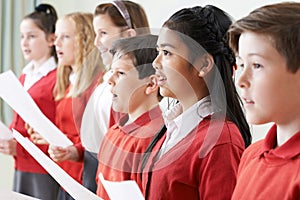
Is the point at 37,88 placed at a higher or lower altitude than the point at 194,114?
lower

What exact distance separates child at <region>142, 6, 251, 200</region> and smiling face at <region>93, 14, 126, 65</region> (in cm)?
51

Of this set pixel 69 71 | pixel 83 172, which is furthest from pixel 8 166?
pixel 83 172

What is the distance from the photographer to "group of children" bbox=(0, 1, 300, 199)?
3.14ft

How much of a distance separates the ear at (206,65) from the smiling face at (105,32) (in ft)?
1.74

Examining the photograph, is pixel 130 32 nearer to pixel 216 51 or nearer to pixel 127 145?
pixel 127 145

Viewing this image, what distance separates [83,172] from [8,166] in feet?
4.54

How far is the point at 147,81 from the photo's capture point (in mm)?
1361

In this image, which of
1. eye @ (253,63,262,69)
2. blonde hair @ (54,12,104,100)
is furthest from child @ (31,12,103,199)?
eye @ (253,63,262,69)

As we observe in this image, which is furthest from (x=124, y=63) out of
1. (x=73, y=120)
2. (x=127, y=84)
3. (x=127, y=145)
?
(x=73, y=120)

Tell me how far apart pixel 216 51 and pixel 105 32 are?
2.16 ft

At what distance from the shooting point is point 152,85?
1377mm

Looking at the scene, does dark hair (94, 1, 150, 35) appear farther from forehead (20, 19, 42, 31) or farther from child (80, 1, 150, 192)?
forehead (20, 19, 42, 31)

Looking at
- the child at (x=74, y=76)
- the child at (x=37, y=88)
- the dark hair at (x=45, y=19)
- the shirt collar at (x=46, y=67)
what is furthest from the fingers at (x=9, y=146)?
the dark hair at (x=45, y=19)

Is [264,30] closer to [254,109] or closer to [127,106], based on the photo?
[254,109]
